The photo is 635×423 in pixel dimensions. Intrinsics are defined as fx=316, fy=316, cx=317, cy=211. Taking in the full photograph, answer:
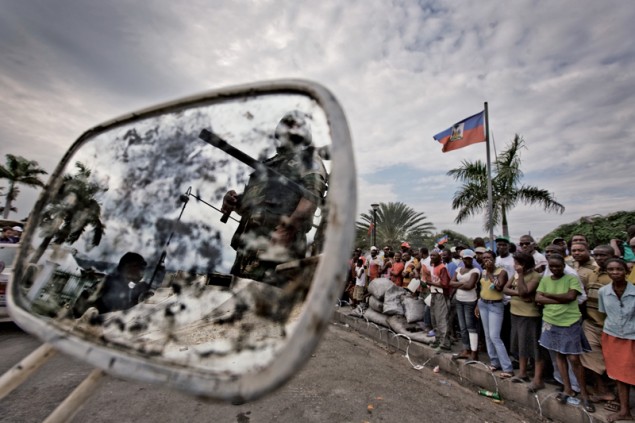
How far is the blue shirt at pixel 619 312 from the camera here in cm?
340

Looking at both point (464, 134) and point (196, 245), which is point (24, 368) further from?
point (464, 134)

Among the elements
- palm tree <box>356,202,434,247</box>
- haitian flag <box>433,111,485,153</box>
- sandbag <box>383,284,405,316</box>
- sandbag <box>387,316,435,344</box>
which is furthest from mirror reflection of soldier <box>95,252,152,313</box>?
palm tree <box>356,202,434,247</box>

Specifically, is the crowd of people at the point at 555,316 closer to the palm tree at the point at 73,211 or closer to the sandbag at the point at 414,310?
the sandbag at the point at 414,310

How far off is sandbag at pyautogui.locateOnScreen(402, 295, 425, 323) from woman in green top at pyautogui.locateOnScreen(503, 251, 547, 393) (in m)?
2.22

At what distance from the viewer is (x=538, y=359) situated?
4.29 meters

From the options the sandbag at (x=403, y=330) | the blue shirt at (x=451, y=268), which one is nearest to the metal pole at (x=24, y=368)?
the sandbag at (x=403, y=330)

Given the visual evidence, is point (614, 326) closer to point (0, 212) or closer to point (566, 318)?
point (566, 318)

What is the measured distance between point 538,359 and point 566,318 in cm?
79

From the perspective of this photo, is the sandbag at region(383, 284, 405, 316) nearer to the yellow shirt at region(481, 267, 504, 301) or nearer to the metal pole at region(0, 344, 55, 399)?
the yellow shirt at region(481, 267, 504, 301)

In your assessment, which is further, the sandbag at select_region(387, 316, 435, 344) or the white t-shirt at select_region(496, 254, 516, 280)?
the sandbag at select_region(387, 316, 435, 344)

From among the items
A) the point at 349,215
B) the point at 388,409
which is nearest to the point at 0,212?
the point at 388,409

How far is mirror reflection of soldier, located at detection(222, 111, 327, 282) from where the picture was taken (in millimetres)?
817

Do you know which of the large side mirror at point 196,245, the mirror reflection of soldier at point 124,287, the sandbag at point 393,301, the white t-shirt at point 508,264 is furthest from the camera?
the sandbag at point 393,301

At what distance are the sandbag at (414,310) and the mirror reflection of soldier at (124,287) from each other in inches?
258
